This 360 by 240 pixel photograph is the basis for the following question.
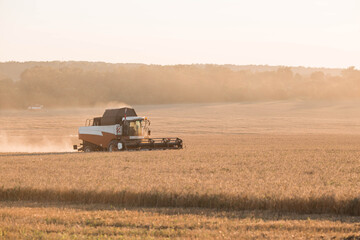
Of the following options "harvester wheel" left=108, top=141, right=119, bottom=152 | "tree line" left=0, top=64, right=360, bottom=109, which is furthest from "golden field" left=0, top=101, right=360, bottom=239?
"tree line" left=0, top=64, right=360, bottom=109

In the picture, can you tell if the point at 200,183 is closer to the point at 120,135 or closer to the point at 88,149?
the point at 120,135

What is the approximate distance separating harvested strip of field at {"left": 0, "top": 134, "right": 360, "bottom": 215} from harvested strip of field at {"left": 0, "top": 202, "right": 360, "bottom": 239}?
640 mm

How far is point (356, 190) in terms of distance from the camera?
44.2 ft

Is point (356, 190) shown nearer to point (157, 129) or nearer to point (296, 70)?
point (157, 129)

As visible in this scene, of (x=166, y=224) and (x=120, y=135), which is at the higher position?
(x=120, y=135)

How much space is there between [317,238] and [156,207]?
16.3 feet

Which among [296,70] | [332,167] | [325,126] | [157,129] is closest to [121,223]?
[332,167]

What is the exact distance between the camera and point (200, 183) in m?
15.3

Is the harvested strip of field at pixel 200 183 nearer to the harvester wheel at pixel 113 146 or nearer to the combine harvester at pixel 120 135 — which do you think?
the combine harvester at pixel 120 135

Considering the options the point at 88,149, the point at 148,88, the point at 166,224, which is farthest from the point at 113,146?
the point at 148,88

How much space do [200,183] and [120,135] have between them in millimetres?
16779

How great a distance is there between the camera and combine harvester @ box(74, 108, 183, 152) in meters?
31.0

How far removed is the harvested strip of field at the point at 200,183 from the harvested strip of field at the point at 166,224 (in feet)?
2.10

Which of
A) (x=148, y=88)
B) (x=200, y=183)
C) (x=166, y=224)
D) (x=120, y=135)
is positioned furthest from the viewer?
(x=148, y=88)
